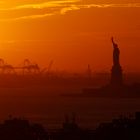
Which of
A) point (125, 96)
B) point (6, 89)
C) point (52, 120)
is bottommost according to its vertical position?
point (52, 120)

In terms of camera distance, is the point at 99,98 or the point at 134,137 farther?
the point at 99,98

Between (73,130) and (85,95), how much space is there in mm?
90133

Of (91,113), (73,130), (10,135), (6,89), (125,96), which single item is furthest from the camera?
(6,89)

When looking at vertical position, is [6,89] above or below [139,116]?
above

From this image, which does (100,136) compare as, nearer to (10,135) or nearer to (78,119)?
(10,135)

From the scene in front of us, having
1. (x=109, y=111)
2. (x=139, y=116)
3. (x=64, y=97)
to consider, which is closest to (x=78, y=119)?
(x=109, y=111)

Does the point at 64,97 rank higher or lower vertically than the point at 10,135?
higher

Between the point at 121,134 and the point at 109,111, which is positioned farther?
the point at 109,111

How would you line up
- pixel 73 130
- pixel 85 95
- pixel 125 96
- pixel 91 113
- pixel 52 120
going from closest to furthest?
pixel 73 130 < pixel 52 120 < pixel 91 113 < pixel 125 96 < pixel 85 95

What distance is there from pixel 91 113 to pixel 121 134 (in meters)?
48.4

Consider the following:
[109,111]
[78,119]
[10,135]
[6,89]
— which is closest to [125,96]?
[109,111]

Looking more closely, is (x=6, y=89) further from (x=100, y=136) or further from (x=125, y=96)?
(x=100, y=136)

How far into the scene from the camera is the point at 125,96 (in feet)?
401

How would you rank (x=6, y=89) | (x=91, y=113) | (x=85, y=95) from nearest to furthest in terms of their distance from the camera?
(x=91, y=113) → (x=85, y=95) → (x=6, y=89)
